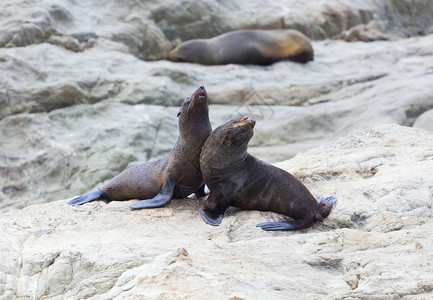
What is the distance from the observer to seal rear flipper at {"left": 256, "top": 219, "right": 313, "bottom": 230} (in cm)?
422

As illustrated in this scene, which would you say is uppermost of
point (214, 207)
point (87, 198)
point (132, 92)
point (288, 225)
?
point (288, 225)

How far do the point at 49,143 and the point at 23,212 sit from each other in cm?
390

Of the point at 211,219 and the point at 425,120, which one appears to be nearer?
the point at 211,219

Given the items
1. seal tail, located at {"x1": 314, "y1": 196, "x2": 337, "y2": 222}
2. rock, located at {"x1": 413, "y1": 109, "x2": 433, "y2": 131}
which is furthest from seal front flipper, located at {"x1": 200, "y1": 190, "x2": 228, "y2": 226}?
rock, located at {"x1": 413, "y1": 109, "x2": 433, "y2": 131}

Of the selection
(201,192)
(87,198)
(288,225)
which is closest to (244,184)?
(288,225)

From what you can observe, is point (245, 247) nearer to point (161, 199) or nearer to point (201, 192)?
point (161, 199)

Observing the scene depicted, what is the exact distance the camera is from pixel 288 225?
4.26 m

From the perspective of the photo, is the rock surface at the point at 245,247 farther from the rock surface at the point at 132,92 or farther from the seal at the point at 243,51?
the seal at the point at 243,51

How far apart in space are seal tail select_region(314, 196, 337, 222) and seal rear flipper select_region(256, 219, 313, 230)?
0.22 ft

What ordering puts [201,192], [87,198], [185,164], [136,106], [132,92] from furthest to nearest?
[132,92] < [136,106] < [87,198] < [201,192] < [185,164]

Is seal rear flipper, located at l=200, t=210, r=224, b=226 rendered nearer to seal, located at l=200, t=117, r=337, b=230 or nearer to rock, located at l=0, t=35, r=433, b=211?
seal, located at l=200, t=117, r=337, b=230

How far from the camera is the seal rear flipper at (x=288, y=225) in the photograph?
13.9 feet

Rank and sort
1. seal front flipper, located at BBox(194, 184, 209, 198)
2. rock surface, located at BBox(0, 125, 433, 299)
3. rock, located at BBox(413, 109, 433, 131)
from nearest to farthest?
rock surface, located at BBox(0, 125, 433, 299) → seal front flipper, located at BBox(194, 184, 209, 198) → rock, located at BBox(413, 109, 433, 131)

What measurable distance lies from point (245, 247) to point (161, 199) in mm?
1413
